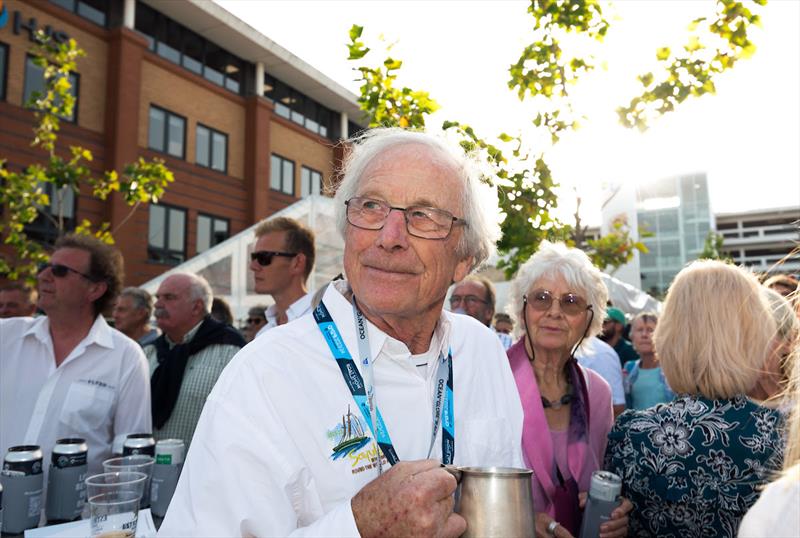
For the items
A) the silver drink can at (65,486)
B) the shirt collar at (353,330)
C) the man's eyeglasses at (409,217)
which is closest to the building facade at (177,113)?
the silver drink can at (65,486)

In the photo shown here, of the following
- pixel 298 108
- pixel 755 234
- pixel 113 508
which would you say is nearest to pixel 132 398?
pixel 113 508

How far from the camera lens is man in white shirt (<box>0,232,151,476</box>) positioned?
3.36 m

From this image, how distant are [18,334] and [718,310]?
156 inches

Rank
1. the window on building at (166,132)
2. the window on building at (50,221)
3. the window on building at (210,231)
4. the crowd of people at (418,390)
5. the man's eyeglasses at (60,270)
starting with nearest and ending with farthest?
the crowd of people at (418,390) < the man's eyeglasses at (60,270) < the window on building at (50,221) < the window on building at (166,132) < the window on building at (210,231)

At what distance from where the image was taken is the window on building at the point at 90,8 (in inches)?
680

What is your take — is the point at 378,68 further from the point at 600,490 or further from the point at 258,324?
the point at 258,324

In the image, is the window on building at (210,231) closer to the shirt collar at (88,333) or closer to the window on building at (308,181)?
the window on building at (308,181)

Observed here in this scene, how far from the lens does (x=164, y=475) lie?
264cm

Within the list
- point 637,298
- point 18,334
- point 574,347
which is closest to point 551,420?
point 574,347

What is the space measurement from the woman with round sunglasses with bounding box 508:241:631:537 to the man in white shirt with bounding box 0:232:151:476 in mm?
2460

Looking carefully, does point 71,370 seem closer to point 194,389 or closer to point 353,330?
point 194,389

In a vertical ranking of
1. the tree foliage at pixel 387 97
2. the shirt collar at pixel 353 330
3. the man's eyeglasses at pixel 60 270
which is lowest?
the shirt collar at pixel 353 330

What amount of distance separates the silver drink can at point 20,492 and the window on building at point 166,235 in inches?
722

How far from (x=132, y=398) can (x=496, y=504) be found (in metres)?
3.00
